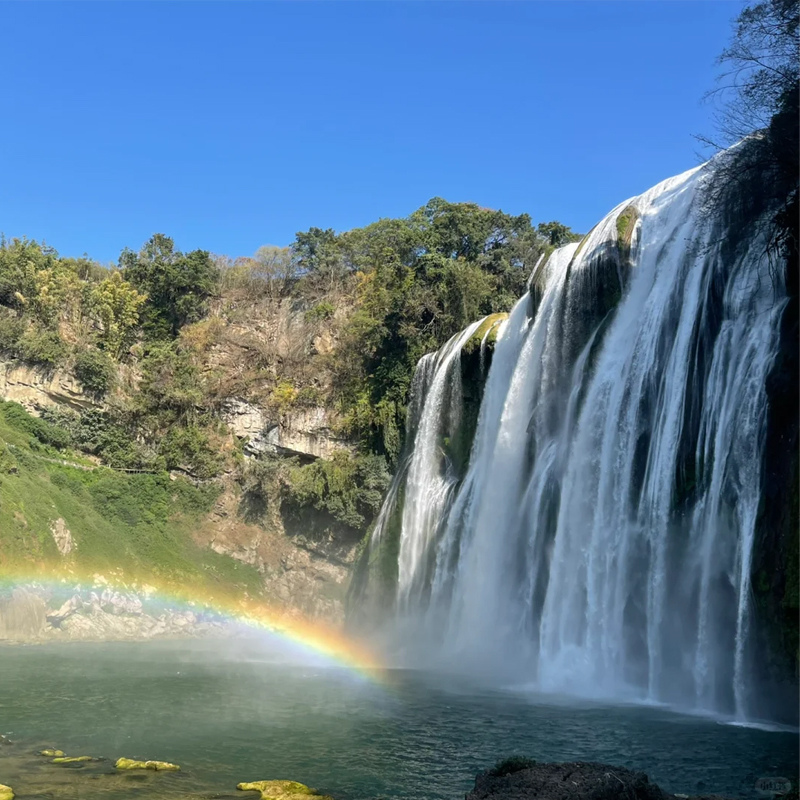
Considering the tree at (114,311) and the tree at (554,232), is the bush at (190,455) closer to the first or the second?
the tree at (114,311)

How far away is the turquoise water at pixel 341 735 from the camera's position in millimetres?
11508

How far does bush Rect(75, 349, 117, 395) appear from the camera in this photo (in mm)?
45031

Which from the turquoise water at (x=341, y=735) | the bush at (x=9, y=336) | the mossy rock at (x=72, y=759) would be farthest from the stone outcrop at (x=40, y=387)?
the mossy rock at (x=72, y=759)

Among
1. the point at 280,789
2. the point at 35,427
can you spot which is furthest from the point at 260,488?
the point at 280,789

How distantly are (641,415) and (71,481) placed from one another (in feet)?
97.6

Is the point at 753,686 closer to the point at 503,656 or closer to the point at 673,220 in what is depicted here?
the point at 503,656

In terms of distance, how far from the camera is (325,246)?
55.3 metres

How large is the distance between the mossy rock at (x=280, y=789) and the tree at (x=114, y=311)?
41280 mm

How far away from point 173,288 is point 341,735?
42414mm

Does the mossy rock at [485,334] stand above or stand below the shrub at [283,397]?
above

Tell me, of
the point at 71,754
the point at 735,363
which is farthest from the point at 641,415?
the point at 71,754

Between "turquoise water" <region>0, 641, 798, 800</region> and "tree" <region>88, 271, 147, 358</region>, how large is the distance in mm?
29896

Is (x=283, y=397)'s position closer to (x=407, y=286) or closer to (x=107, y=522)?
(x=407, y=286)

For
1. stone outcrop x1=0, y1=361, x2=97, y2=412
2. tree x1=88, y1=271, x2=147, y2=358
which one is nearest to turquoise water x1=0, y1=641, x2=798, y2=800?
stone outcrop x1=0, y1=361, x2=97, y2=412
